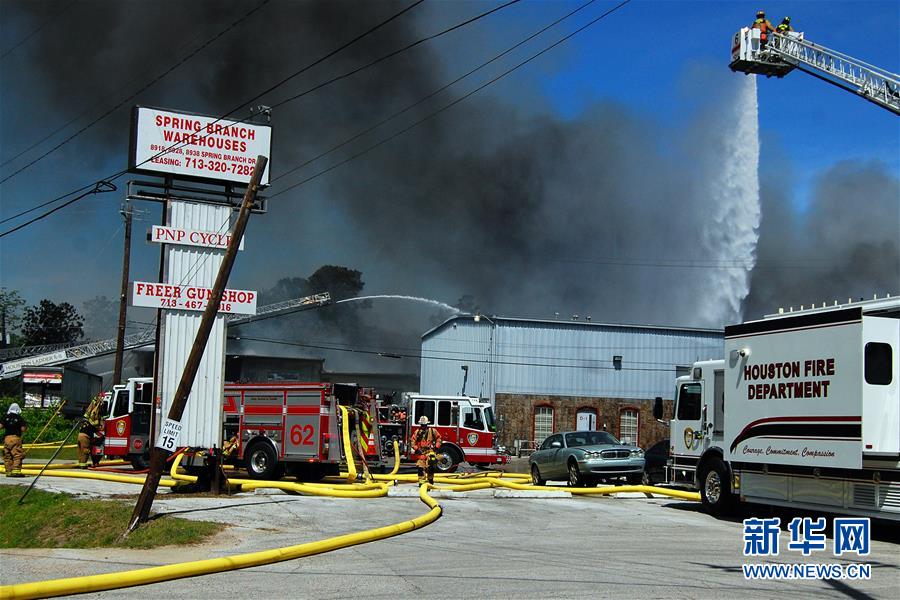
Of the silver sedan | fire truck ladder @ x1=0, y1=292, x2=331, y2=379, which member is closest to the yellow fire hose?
the silver sedan

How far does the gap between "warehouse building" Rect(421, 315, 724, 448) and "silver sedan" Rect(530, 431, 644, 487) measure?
79.2ft

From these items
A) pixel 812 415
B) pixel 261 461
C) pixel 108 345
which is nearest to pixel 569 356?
pixel 261 461

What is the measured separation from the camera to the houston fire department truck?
1243 cm

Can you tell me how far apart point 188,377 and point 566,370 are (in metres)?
36.8

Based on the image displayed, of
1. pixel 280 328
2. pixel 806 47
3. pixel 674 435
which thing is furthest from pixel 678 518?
pixel 280 328

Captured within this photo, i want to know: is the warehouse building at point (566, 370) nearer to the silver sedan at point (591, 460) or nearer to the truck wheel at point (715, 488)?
the silver sedan at point (591, 460)

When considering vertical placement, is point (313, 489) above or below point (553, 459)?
below

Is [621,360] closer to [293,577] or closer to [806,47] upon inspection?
[806,47]

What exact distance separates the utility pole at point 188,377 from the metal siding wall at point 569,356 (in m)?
35.0

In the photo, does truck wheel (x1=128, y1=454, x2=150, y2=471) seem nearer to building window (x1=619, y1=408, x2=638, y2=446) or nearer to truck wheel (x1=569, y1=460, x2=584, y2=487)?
truck wheel (x1=569, y1=460, x2=584, y2=487)

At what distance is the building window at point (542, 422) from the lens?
4748 centimetres

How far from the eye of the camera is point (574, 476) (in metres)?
21.9

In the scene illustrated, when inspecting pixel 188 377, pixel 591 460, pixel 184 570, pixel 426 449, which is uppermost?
pixel 188 377

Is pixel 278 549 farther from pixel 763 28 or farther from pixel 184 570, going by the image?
pixel 763 28
